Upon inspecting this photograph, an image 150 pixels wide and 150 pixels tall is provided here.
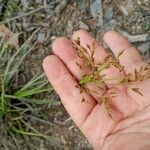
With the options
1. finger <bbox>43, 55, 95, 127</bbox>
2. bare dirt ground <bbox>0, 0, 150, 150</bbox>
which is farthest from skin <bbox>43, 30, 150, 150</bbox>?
bare dirt ground <bbox>0, 0, 150, 150</bbox>

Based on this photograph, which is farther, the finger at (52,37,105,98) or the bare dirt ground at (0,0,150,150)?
the bare dirt ground at (0,0,150,150)

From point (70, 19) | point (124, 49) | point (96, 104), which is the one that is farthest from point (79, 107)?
point (70, 19)

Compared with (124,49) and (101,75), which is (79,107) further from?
(124,49)

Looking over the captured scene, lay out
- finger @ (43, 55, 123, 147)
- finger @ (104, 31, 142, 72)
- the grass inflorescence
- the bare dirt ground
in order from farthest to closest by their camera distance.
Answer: the bare dirt ground, finger @ (104, 31, 142, 72), finger @ (43, 55, 123, 147), the grass inflorescence

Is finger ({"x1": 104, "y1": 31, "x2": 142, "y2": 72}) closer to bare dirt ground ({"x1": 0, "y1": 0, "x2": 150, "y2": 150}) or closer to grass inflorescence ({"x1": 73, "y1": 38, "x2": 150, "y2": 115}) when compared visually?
grass inflorescence ({"x1": 73, "y1": 38, "x2": 150, "y2": 115})

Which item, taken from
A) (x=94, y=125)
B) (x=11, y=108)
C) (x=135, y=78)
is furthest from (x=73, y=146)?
(x=135, y=78)

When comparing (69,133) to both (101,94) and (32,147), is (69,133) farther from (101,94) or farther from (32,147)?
(101,94)
